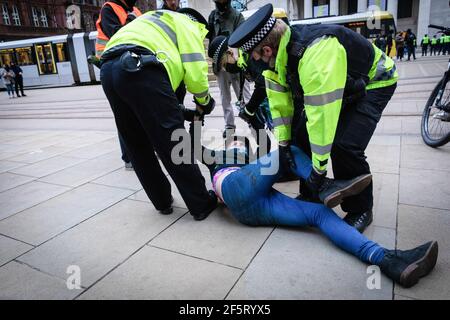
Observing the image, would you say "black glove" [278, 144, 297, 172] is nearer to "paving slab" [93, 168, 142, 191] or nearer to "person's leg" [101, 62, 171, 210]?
"person's leg" [101, 62, 171, 210]

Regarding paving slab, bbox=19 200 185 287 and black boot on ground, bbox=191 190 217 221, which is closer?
paving slab, bbox=19 200 185 287

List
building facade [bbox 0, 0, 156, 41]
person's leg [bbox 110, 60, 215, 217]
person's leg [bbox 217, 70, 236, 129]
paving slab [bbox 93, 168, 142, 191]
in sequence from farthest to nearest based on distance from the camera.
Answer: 1. building facade [bbox 0, 0, 156, 41]
2. person's leg [bbox 217, 70, 236, 129]
3. paving slab [bbox 93, 168, 142, 191]
4. person's leg [bbox 110, 60, 215, 217]

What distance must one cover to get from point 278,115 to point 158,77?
907mm

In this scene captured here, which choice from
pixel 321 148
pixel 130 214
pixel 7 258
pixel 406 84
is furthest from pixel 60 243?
pixel 406 84

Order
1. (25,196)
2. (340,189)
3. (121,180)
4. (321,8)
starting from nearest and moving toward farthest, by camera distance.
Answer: (340,189) → (25,196) → (121,180) → (321,8)

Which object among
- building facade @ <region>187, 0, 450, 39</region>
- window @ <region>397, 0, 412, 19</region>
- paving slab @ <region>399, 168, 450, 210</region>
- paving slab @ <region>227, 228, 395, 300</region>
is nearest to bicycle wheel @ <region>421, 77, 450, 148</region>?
paving slab @ <region>399, 168, 450, 210</region>

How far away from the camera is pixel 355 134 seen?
6.94 ft

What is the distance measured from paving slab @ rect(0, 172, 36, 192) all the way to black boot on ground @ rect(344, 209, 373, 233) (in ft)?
12.1

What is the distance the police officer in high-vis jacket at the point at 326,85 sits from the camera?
180 centimetres

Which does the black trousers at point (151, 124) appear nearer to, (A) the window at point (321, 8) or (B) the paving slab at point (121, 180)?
(B) the paving slab at point (121, 180)

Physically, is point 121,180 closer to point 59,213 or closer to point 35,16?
point 59,213

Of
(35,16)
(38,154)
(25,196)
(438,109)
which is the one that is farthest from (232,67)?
(35,16)

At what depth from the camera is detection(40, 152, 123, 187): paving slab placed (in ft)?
12.7
